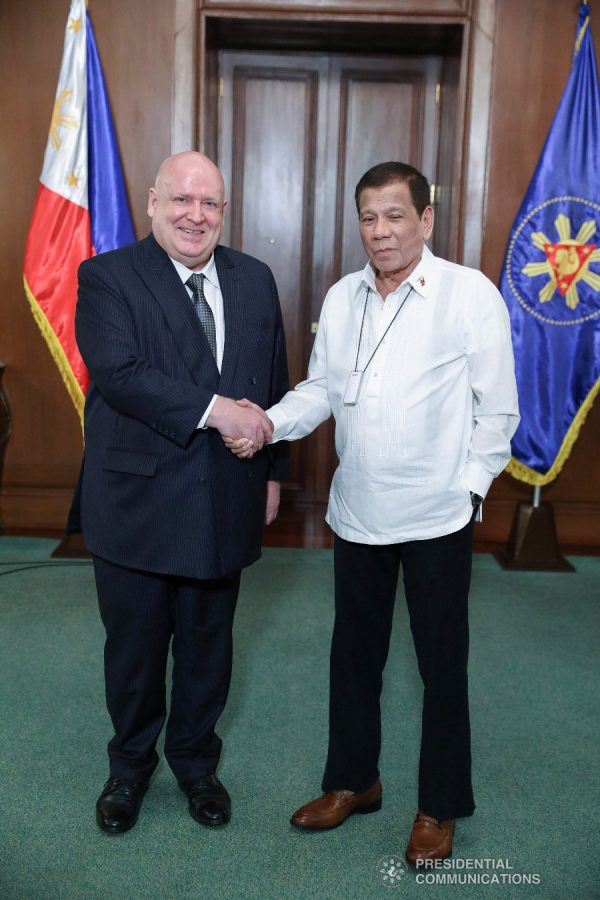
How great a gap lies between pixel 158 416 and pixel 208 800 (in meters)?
0.97

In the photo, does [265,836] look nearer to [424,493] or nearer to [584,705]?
[424,493]

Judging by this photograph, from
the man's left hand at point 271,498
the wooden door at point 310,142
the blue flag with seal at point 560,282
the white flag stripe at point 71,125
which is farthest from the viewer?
the wooden door at point 310,142

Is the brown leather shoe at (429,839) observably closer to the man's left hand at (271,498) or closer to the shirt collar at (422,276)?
the man's left hand at (271,498)

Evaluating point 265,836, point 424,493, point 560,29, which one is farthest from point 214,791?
point 560,29

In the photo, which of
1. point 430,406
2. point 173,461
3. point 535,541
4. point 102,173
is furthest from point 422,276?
point 535,541

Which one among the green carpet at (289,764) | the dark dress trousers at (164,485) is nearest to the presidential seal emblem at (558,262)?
the green carpet at (289,764)

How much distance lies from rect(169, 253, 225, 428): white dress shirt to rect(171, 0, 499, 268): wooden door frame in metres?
2.49

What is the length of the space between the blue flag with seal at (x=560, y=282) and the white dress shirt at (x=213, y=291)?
246 cm

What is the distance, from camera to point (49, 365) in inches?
184

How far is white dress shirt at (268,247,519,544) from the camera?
1.88m

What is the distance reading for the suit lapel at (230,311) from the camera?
2.03 metres

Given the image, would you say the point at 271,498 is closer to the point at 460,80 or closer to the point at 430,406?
the point at 430,406

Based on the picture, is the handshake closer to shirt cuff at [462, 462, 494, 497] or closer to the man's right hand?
the man's right hand

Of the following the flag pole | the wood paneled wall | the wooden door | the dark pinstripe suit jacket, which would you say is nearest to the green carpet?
the flag pole
